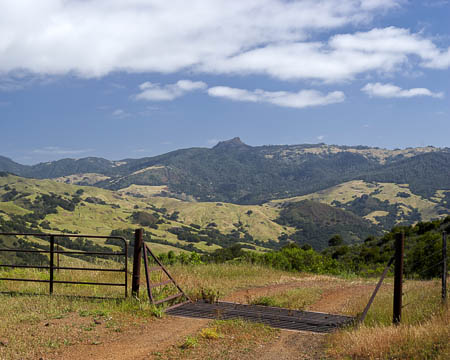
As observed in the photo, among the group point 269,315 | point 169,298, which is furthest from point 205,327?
point 169,298

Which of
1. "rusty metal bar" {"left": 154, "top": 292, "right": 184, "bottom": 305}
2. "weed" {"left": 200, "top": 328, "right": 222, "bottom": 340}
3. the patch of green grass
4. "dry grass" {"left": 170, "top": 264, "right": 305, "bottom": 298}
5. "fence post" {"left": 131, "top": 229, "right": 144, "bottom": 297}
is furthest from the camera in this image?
"dry grass" {"left": 170, "top": 264, "right": 305, "bottom": 298}

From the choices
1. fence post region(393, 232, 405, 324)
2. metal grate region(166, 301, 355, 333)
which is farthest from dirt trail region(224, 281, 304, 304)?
fence post region(393, 232, 405, 324)

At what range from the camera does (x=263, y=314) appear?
11.2 meters

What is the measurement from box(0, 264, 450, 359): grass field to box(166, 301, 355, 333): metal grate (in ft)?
2.10

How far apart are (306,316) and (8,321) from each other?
23.9 feet

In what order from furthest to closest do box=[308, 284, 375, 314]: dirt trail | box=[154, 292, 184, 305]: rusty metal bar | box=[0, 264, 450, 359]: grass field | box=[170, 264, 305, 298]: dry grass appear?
1. box=[170, 264, 305, 298]: dry grass
2. box=[308, 284, 375, 314]: dirt trail
3. box=[154, 292, 184, 305]: rusty metal bar
4. box=[0, 264, 450, 359]: grass field

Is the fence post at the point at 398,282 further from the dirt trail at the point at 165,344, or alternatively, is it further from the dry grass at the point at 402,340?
the dirt trail at the point at 165,344

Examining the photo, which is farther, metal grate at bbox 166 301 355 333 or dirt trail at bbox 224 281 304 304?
dirt trail at bbox 224 281 304 304

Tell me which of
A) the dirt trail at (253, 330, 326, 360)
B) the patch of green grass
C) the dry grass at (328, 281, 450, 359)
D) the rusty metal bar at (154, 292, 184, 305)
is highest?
the dry grass at (328, 281, 450, 359)

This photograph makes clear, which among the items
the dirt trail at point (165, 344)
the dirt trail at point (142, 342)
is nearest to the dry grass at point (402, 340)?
the dirt trail at point (165, 344)

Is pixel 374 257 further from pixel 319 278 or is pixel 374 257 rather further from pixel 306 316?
pixel 306 316

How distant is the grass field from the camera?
24.5ft

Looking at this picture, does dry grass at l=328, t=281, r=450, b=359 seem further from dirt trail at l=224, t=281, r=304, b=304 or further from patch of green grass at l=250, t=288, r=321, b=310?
dirt trail at l=224, t=281, r=304, b=304

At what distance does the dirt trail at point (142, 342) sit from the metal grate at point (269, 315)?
0.92m
